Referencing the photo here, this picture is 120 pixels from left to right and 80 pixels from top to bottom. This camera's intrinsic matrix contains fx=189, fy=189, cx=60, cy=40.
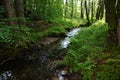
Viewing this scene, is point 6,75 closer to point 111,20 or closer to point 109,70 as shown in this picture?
point 109,70

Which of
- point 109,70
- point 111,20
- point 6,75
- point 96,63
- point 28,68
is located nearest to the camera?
point 109,70

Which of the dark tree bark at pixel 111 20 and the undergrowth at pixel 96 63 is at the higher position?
the dark tree bark at pixel 111 20

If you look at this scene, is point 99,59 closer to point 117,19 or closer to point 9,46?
point 117,19

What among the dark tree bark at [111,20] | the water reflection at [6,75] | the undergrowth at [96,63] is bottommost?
the water reflection at [6,75]

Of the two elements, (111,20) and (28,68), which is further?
(28,68)

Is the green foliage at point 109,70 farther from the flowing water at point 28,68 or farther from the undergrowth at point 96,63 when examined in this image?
the flowing water at point 28,68

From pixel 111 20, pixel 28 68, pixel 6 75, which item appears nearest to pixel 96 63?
pixel 111 20

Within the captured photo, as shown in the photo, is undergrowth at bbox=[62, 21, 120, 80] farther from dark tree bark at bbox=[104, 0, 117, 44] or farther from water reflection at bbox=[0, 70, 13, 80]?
water reflection at bbox=[0, 70, 13, 80]

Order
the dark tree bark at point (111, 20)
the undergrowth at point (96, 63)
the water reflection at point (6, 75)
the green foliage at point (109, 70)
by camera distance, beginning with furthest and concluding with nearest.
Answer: the dark tree bark at point (111, 20) < the water reflection at point (6, 75) < the undergrowth at point (96, 63) < the green foliage at point (109, 70)

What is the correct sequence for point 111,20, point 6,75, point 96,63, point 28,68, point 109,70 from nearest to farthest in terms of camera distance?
1. point 109,70
2. point 96,63
3. point 6,75
4. point 111,20
5. point 28,68

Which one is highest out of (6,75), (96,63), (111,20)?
(111,20)

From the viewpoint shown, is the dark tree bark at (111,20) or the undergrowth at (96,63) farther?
the dark tree bark at (111,20)

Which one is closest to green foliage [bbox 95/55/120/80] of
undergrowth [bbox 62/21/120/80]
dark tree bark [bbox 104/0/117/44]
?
undergrowth [bbox 62/21/120/80]

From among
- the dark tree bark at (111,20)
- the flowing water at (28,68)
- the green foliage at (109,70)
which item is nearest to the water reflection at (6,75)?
the flowing water at (28,68)
